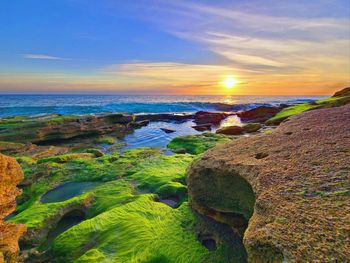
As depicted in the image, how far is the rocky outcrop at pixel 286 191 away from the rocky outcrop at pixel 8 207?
10.3 feet

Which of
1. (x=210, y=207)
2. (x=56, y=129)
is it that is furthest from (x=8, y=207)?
(x=56, y=129)

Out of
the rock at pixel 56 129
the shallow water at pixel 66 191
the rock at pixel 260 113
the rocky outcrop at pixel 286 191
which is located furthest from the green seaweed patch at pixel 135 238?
the rock at pixel 260 113

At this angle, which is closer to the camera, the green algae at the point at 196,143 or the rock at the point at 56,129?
the green algae at the point at 196,143

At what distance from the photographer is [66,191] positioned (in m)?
8.59

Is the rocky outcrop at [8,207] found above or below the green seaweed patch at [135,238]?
→ above

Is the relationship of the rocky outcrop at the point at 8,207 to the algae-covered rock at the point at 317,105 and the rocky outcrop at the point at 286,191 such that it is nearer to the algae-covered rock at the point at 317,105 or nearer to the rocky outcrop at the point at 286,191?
the rocky outcrop at the point at 286,191

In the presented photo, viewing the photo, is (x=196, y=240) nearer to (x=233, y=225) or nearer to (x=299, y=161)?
(x=233, y=225)

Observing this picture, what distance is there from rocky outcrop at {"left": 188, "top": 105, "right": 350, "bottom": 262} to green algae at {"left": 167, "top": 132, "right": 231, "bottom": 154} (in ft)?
29.9

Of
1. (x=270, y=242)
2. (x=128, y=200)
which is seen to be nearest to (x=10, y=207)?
(x=128, y=200)

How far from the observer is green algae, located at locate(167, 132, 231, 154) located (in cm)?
1513

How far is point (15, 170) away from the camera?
4988mm

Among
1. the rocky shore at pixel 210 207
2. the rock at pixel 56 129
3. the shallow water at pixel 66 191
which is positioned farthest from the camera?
the rock at pixel 56 129

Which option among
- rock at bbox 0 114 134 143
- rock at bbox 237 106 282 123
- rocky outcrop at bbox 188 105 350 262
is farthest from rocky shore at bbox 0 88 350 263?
rock at bbox 237 106 282 123

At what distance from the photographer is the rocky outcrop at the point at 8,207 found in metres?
4.24
